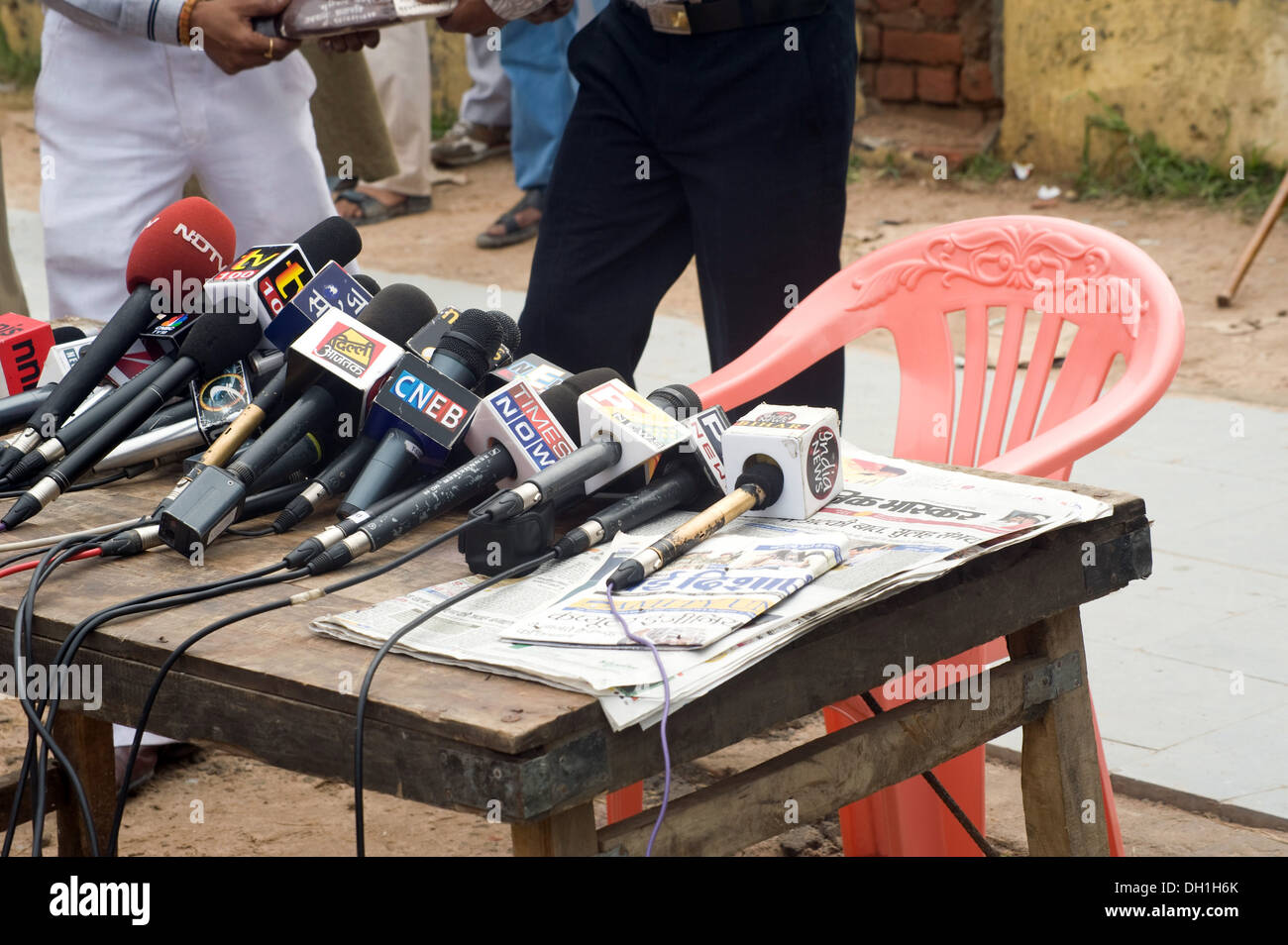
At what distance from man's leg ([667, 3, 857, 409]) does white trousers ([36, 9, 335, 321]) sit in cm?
85

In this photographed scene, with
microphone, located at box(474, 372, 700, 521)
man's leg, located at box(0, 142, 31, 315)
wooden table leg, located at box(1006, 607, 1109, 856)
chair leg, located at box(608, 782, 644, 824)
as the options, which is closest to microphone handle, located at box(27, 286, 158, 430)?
microphone, located at box(474, 372, 700, 521)

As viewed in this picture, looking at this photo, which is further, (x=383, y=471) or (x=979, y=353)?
(x=979, y=353)

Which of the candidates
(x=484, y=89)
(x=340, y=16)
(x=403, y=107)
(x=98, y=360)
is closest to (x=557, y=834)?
(x=98, y=360)

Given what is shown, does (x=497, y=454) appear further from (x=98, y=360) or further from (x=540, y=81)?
(x=540, y=81)

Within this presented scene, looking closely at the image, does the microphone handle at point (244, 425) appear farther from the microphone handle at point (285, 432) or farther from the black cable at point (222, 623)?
the black cable at point (222, 623)

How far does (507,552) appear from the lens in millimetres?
1427

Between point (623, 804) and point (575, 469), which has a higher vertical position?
point (575, 469)

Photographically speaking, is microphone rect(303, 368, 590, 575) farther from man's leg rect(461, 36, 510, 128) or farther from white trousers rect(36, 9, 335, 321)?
man's leg rect(461, 36, 510, 128)

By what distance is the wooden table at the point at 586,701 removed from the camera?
1158mm

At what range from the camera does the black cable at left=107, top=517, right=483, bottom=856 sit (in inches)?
50.5

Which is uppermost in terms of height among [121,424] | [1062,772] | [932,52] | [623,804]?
[932,52]

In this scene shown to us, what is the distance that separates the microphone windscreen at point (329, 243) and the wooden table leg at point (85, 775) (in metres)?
0.65

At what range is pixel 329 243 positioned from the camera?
1.97 meters

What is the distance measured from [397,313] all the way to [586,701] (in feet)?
2.38
